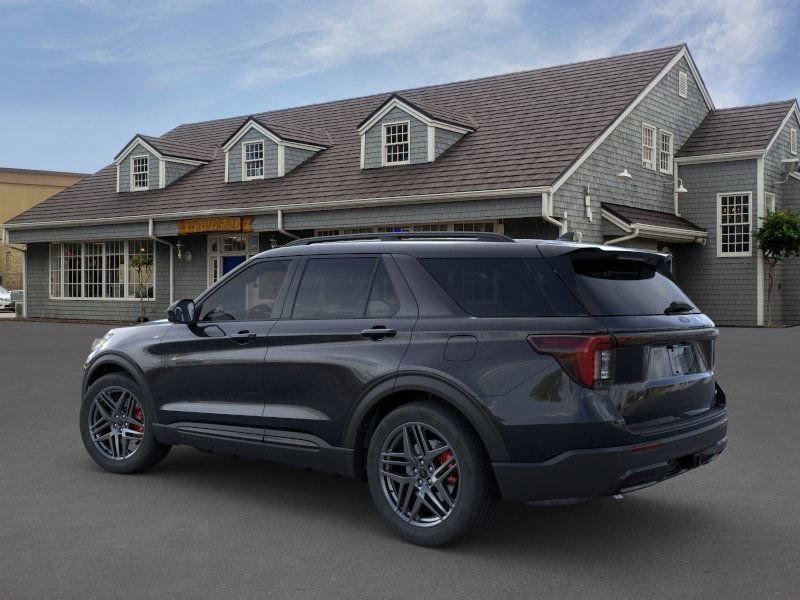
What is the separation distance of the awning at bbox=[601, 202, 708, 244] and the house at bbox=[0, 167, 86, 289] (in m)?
46.6

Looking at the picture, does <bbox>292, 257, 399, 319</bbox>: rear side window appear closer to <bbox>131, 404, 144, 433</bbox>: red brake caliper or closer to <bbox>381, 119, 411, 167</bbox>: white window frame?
<bbox>131, 404, 144, 433</bbox>: red brake caliper

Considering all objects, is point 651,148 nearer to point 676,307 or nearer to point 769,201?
point 769,201

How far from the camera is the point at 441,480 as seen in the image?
5.02m

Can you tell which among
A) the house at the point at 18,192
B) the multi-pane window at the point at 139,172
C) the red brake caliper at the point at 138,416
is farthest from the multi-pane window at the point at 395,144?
the house at the point at 18,192

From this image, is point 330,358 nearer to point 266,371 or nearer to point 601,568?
point 266,371

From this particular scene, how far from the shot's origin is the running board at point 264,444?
5.48 metres

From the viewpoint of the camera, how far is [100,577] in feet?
14.9

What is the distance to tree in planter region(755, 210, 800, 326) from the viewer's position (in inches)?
967

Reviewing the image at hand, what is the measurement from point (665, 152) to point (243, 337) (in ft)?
76.8

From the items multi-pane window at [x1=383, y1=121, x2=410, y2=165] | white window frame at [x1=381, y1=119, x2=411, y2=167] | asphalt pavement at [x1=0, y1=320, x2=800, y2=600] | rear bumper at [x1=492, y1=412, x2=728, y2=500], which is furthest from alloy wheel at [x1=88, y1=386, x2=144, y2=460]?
multi-pane window at [x1=383, y1=121, x2=410, y2=165]

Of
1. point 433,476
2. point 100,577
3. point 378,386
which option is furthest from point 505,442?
point 100,577

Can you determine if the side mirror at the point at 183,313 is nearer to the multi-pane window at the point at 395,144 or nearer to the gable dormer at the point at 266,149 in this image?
the multi-pane window at the point at 395,144

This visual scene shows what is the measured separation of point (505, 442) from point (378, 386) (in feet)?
2.81

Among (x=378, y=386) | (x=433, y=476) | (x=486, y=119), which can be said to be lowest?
(x=433, y=476)
